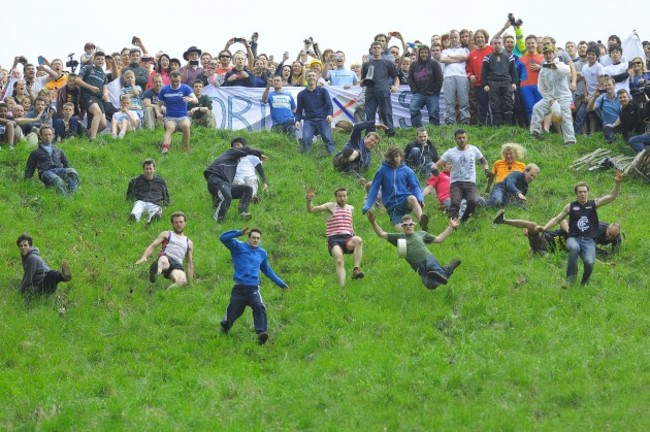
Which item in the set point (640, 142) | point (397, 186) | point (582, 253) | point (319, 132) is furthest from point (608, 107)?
point (582, 253)

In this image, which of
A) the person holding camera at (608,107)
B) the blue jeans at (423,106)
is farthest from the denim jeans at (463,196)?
the blue jeans at (423,106)

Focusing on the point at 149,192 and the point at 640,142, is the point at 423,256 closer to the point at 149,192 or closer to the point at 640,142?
the point at 149,192

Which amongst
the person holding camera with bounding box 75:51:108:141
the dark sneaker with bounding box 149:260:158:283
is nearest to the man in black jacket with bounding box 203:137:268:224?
the dark sneaker with bounding box 149:260:158:283

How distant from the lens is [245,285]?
59.0 ft

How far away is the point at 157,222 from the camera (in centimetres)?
2275

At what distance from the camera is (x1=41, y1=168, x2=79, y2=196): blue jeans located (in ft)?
77.5

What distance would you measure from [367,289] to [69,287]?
5041mm

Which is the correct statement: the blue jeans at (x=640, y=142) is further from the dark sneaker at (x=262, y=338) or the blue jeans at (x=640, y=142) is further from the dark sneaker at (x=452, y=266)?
the dark sneaker at (x=262, y=338)

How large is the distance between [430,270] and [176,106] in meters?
9.97

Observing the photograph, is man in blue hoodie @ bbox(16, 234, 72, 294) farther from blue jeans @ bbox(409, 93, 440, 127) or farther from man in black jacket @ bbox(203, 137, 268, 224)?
blue jeans @ bbox(409, 93, 440, 127)

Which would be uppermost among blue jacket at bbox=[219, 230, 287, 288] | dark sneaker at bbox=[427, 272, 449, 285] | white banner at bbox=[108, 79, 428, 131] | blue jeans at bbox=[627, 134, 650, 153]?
white banner at bbox=[108, 79, 428, 131]

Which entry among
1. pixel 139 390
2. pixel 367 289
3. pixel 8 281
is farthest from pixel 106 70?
pixel 139 390

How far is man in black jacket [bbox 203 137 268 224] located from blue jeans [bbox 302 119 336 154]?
11.2 feet

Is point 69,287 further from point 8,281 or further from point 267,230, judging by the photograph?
point 267,230
